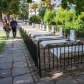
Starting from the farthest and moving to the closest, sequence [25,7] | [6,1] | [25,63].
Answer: [25,7], [6,1], [25,63]

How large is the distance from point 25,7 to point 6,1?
78689 mm

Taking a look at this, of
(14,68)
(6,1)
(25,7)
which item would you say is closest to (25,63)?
(14,68)

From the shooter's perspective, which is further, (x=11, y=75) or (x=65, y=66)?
(x=65, y=66)

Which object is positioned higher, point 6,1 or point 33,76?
point 6,1

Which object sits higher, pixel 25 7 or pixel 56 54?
pixel 25 7

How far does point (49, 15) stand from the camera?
2791 centimetres

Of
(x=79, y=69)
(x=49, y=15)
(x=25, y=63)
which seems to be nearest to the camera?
(x=79, y=69)

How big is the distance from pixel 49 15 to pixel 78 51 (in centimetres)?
2115

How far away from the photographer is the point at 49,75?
5.51 metres

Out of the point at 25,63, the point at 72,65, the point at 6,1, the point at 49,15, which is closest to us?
the point at 72,65

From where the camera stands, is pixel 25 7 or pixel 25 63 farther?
pixel 25 7

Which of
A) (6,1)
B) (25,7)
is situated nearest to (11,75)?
(6,1)

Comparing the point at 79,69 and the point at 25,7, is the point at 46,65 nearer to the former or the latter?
the point at 79,69

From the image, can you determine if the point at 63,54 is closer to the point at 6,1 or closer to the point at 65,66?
the point at 65,66
